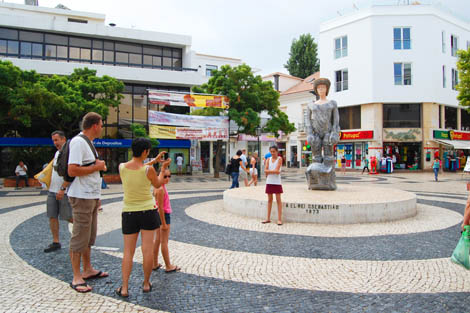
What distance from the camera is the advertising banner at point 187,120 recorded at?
21.4 m

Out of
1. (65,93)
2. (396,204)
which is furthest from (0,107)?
(396,204)

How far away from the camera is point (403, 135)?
30.5 metres

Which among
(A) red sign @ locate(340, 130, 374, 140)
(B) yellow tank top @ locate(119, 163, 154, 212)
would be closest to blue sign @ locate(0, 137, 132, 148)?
(A) red sign @ locate(340, 130, 374, 140)

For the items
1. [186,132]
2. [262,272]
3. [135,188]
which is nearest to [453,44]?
[186,132]

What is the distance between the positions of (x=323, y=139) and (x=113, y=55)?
23.5 meters

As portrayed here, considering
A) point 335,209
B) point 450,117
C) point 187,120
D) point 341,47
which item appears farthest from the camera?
point 341,47

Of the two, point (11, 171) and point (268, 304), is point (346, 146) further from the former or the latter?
point (268, 304)

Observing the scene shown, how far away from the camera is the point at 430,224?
7652mm

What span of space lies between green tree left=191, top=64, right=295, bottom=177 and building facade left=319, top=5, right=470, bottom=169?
36.1 feet

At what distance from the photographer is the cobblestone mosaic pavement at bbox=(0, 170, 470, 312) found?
11.8ft

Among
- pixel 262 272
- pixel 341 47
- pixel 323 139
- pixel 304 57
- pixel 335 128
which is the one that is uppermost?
pixel 304 57

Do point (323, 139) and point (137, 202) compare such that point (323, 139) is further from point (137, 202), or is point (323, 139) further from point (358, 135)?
point (358, 135)

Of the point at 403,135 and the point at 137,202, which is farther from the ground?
the point at 403,135

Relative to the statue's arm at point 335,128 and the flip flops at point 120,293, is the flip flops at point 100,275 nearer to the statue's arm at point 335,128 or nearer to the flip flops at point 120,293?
the flip flops at point 120,293
